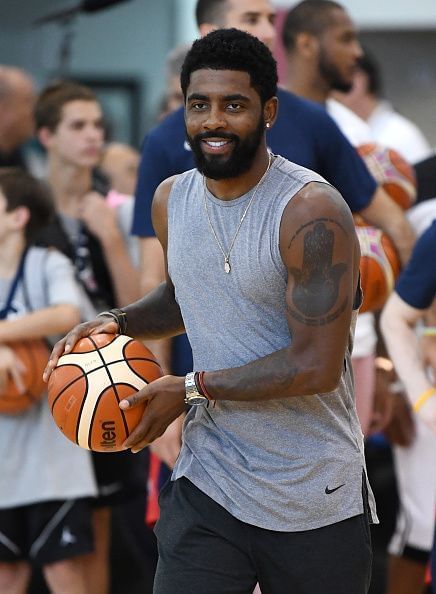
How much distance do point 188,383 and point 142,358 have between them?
1.14 feet

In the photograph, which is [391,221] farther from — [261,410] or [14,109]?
[14,109]

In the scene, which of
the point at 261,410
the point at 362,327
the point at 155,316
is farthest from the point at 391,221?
the point at 261,410

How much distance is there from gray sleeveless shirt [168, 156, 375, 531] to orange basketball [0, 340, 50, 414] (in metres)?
2.01

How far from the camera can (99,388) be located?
3551 mm

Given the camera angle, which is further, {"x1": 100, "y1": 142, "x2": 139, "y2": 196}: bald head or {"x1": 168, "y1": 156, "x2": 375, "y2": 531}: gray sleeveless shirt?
{"x1": 100, "y1": 142, "x2": 139, "y2": 196}: bald head

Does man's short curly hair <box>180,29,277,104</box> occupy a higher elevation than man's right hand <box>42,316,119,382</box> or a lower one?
higher

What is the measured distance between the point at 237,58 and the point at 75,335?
3.03ft

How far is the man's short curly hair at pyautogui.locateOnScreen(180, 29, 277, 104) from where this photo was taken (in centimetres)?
336

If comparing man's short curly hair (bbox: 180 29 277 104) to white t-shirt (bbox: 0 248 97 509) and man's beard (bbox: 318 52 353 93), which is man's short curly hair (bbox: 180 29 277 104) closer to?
white t-shirt (bbox: 0 248 97 509)

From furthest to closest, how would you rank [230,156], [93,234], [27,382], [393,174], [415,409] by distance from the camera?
1. [93,234]
2. [393,174]
3. [27,382]
4. [415,409]
5. [230,156]

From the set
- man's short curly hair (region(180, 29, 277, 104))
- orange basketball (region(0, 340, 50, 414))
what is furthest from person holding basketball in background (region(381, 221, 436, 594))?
orange basketball (region(0, 340, 50, 414))

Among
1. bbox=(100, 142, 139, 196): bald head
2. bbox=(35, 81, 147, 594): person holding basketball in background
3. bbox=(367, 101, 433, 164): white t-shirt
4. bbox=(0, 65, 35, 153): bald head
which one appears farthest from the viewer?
bbox=(367, 101, 433, 164): white t-shirt

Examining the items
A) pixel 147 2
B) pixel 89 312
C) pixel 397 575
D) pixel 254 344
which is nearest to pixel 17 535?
pixel 89 312

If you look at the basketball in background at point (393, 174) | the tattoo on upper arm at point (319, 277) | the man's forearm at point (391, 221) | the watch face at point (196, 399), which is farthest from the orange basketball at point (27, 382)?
the tattoo on upper arm at point (319, 277)
